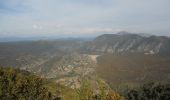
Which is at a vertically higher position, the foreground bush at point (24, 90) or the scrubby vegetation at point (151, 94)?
the foreground bush at point (24, 90)

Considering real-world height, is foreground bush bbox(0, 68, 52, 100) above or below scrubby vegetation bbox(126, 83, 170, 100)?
above

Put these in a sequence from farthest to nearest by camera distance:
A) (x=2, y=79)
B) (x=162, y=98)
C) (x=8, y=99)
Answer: (x=162, y=98)
(x=2, y=79)
(x=8, y=99)

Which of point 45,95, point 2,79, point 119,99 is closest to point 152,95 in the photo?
point 45,95

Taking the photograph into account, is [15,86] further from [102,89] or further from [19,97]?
[102,89]

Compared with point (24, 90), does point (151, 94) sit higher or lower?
lower

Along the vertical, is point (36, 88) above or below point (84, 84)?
below

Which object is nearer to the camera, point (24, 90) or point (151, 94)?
point (24, 90)

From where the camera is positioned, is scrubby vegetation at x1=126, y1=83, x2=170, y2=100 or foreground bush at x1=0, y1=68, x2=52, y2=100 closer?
foreground bush at x1=0, y1=68, x2=52, y2=100

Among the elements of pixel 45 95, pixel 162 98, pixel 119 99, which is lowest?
pixel 162 98

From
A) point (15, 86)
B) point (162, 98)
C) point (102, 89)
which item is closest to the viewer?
point (102, 89)

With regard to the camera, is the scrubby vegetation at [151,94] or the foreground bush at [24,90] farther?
the scrubby vegetation at [151,94]

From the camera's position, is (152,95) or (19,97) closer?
(19,97)
